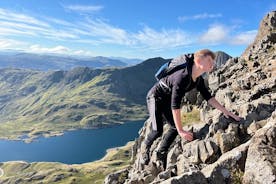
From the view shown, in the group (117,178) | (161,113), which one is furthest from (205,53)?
(117,178)

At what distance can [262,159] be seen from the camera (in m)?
11.9

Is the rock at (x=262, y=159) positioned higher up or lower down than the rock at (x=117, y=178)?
higher up

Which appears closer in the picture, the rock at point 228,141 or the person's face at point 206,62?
the person's face at point 206,62

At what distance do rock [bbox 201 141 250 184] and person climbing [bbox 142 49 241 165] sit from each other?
8.16 ft

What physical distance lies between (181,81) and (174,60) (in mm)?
1845

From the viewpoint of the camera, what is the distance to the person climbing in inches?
578

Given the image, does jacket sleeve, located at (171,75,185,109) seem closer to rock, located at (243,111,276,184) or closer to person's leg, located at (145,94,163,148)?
person's leg, located at (145,94,163,148)

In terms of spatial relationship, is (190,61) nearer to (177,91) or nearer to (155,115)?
(177,91)

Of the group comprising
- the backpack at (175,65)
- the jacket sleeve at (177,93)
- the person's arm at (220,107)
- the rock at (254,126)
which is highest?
the backpack at (175,65)

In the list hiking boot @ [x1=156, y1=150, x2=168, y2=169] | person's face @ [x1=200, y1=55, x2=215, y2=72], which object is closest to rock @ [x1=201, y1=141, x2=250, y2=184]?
person's face @ [x1=200, y1=55, x2=215, y2=72]

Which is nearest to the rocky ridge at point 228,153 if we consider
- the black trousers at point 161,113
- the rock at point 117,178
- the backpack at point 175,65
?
the black trousers at point 161,113

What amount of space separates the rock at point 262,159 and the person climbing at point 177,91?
3.38 meters

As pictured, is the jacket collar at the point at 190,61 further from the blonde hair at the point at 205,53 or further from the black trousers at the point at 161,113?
the black trousers at the point at 161,113

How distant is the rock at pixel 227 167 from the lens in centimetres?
1270
